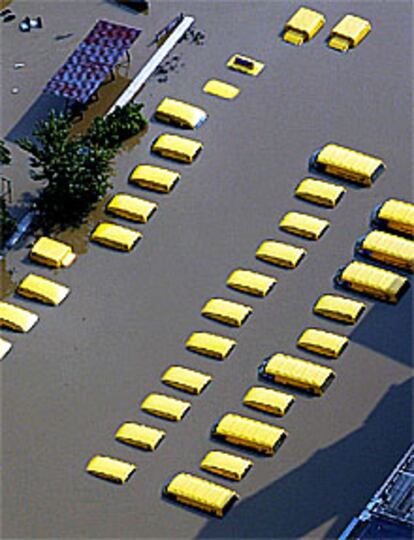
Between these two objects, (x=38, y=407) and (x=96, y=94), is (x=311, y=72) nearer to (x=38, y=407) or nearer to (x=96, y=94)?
(x=96, y=94)

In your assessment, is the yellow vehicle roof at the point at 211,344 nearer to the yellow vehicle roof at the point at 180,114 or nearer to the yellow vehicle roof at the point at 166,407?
the yellow vehicle roof at the point at 166,407

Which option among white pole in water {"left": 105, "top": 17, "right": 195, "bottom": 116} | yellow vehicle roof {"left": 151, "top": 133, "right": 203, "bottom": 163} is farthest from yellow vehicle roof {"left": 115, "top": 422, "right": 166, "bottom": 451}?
white pole in water {"left": 105, "top": 17, "right": 195, "bottom": 116}

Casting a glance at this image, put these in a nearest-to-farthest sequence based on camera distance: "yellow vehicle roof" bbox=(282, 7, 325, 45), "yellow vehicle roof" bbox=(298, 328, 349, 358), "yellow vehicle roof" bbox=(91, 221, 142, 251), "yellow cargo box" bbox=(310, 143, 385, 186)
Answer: "yellow vehicle roof" bbox=(298, 328, 349, 358)
"yellow vehicle roof" bbox=(91, 221, 142, 251)
"yellow cargo box" bbox=(310, 143, 385, 186)
"yellow vehicle roof" bbox=(282, 7, 325, 45)

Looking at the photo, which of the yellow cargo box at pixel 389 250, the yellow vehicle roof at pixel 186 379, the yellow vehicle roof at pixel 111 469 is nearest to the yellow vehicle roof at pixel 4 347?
the yellow vehicle roof at pixel 186 379

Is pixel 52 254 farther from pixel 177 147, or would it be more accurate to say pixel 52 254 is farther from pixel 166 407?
pixel 166 407

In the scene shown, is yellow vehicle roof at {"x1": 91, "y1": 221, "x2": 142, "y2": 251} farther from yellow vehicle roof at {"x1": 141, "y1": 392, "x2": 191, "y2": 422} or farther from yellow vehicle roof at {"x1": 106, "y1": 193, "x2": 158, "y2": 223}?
yellow vehicle roof at {"x1": 141, "y1": 392, "x2": 191, "y2": 422}

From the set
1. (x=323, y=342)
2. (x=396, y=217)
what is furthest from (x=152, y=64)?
(x=323, y=342)
